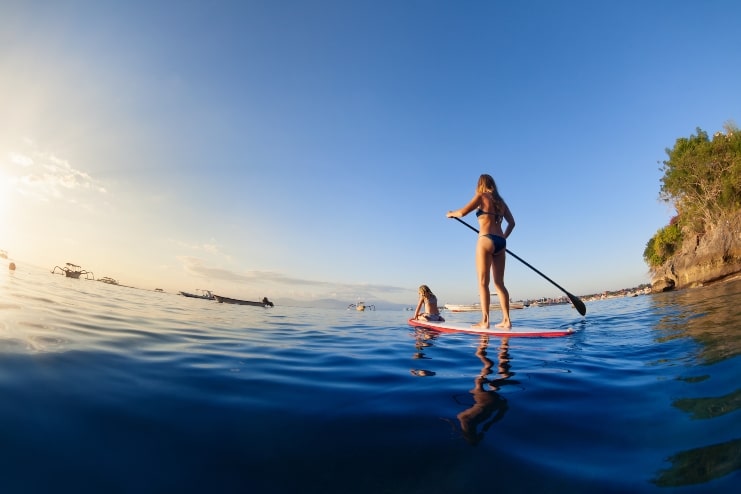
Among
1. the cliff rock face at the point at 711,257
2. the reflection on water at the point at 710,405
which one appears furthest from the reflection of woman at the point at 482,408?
the cliff rock face at the point at 711,257

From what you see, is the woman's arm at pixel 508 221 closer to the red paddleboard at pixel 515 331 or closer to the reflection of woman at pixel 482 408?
the red paddleboard at pixel 515 331

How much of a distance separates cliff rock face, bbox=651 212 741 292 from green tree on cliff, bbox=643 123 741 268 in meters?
2.56

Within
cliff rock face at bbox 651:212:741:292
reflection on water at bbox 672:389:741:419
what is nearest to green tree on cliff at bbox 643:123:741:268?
cliff rock face at bbox 651:212:741:292

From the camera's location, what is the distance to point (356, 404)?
2.72 m

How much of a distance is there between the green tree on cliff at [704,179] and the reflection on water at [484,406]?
40938mm

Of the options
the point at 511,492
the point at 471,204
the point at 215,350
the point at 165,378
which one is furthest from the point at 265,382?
the point at 471,204

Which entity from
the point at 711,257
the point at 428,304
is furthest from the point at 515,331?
the point at 711,257

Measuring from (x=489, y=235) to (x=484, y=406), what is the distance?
18.3ft

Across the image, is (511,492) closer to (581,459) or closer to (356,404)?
(581,459)

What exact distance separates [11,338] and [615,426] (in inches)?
220

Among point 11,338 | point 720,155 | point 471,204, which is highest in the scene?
point 720,155

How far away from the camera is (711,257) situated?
2862 centimetres

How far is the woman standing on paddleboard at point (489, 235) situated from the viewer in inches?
304

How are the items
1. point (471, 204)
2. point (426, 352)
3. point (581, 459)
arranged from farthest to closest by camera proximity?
point (471, 204) → point (426, 352) → point (581, 459)
